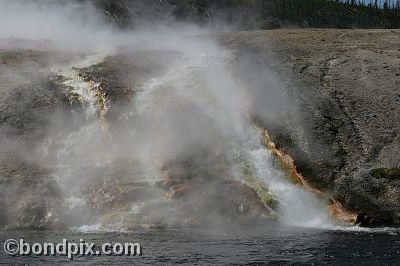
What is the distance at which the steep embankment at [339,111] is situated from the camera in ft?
91.9

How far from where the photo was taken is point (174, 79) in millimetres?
37281

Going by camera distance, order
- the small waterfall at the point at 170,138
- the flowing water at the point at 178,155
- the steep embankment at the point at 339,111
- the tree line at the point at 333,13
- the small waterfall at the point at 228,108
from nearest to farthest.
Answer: the flowing water at the point at 178,155 < the small waterfall at the point at 170,138 < the small waterfall at the point at 228,108 < the steep embankment at the point at 339,111 < the tree line at the point at 333,13

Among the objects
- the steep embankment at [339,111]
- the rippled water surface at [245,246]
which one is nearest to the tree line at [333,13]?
the steep embankment at [339,111]

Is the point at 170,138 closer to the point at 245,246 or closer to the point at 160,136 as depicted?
the point at 160,136

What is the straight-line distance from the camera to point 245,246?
20.1 m

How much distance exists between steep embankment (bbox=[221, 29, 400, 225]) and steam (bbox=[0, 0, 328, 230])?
1.24 metres

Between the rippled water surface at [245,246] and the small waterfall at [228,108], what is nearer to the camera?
the rippled water surface at [245,246]

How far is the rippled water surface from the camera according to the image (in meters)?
17.9

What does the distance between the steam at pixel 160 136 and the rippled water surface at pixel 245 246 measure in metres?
2.49

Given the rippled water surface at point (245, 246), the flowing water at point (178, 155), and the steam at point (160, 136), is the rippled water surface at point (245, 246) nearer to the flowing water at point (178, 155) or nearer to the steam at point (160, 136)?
the flowing water at point (178, 155)

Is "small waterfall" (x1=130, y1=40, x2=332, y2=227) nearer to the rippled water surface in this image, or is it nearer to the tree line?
the rippled water surface

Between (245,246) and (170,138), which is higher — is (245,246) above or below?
below

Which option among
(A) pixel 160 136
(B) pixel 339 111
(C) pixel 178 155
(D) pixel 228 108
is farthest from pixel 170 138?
(B) pixel 339 111

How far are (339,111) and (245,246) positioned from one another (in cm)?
1509
